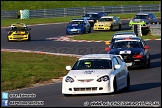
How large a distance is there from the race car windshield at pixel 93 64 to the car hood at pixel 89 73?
1.46ft

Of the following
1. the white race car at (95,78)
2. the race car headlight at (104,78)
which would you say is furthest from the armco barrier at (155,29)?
the race car headlight at (104,78)

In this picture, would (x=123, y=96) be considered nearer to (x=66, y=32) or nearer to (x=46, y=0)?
(x=66, y=32)

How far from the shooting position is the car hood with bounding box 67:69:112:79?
Answer: 15750mm

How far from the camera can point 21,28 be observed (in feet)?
140

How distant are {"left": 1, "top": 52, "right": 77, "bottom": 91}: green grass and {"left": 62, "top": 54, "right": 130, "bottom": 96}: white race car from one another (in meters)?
3.25

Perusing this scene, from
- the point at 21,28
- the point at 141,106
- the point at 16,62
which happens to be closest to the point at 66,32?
the point at 21,28

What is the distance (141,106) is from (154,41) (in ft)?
85.1

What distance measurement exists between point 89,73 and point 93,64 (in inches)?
39.8

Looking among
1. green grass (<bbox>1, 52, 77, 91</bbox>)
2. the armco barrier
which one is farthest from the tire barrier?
green grass (<bbox>1, 52, 77, 91</bbox>)

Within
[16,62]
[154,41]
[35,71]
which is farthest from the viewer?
[154,41]

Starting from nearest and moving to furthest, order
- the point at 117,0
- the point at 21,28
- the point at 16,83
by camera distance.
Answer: the point at 16,83 < the point at 21,28 < the point at 117,0

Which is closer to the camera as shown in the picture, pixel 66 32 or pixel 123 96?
pixel 123 96

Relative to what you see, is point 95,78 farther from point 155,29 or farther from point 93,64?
point 155,29

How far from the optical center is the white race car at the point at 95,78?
15.6m
